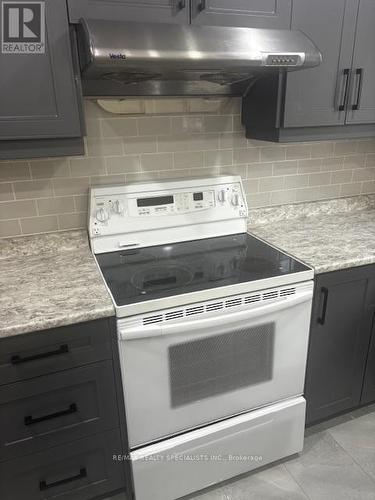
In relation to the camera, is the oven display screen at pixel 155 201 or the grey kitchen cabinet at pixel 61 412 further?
the oven display screen at pixel 155 201

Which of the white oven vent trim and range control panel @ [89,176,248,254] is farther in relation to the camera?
range control panel @ [89,176,248,254]

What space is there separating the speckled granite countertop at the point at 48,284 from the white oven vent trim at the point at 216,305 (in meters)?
0.15

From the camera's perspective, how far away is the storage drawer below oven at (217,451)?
1.39 meters

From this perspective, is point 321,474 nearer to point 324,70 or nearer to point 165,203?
point 165,203

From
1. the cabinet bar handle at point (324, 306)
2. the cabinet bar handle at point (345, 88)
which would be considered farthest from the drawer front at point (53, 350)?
the cabinet bar handle at point (345, 88)

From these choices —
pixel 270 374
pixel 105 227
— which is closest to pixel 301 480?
pixel 270 374

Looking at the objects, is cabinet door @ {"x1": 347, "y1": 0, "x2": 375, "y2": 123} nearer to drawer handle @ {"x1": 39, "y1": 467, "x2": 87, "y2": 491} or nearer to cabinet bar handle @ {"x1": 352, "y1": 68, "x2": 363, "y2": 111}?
cabinet bar handle @ {"x1": 352, "y1": 68, "x2": 363, "y2": 111}

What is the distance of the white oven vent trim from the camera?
1.23 meters

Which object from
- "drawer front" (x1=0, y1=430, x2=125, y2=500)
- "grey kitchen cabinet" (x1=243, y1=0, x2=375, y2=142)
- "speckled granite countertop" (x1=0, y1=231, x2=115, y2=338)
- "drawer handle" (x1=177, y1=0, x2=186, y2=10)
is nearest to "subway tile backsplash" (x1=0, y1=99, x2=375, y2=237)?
"speckled granite countertop" (x1=0, y1=231, x2=115, y2=338)

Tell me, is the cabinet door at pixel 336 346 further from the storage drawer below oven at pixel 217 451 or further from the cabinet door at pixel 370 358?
the storage drawer below oven at pixel 217 451

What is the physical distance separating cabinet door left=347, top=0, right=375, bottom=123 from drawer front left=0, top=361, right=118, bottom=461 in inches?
59.7

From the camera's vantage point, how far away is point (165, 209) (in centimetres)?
172

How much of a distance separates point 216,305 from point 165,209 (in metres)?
0.61

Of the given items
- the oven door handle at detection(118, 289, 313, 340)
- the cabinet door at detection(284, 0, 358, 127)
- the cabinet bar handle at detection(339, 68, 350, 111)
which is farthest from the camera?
the cabinet bar handle at detection(339, 68, 350, 111)
